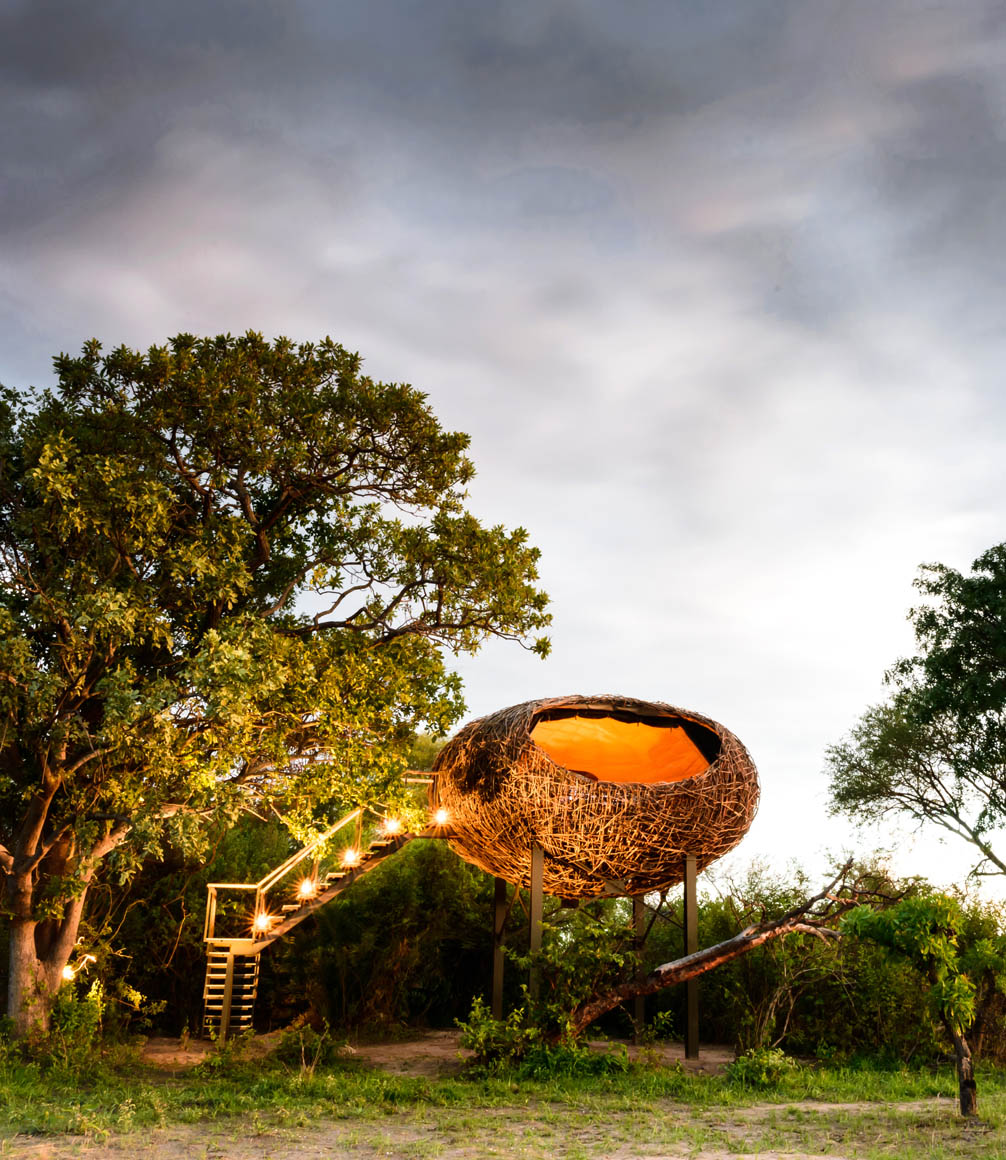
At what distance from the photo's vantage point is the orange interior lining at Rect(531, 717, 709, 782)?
16.9 m

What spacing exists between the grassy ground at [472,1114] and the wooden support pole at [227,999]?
4.89ft

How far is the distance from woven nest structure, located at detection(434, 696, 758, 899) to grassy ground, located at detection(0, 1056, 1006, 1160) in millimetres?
2848

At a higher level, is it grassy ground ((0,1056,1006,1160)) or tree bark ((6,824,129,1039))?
tree bark ((6,824,129,1039))

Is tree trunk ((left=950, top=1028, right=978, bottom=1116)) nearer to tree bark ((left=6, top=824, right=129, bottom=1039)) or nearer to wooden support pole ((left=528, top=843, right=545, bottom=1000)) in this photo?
wooden support pole ((left=528, top=843, right=545, bottom=1000))

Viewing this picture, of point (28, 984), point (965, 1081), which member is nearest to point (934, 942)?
point (965, 1081)

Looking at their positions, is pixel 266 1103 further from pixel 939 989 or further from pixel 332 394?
pixel 332 394

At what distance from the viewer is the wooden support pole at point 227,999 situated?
13641 millimetres

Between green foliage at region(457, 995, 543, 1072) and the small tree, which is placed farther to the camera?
green foliage at region(457, 995, 543, 1072)

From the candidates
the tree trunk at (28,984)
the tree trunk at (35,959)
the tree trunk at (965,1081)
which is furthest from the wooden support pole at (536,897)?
the tree trunk at (28,984)

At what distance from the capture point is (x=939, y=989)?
9.24 meters

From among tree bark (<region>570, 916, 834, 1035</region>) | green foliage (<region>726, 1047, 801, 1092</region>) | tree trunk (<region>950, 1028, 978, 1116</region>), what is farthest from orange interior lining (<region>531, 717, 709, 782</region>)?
tree trunk (<region>950, 1028, 978, 1116</region>)

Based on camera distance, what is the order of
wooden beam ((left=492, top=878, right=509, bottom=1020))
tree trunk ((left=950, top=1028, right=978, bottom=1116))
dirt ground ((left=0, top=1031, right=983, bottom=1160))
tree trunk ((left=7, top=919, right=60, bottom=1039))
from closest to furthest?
dirt ground ((left=0, top=1031, right=983, bottom=1160)) → tree trunk ((left=950, top=1028, right=978, bottom=1116)) → tree trunk ((left=7, top=919, right=60, bottom=1039)) → wooden beam ((left=492, top=878, right=509, bottom=1020))

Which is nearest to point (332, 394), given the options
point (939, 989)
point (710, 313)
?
point (710, 313)

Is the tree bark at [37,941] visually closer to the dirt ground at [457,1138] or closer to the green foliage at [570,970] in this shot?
the dirt ground at [457,1138]
